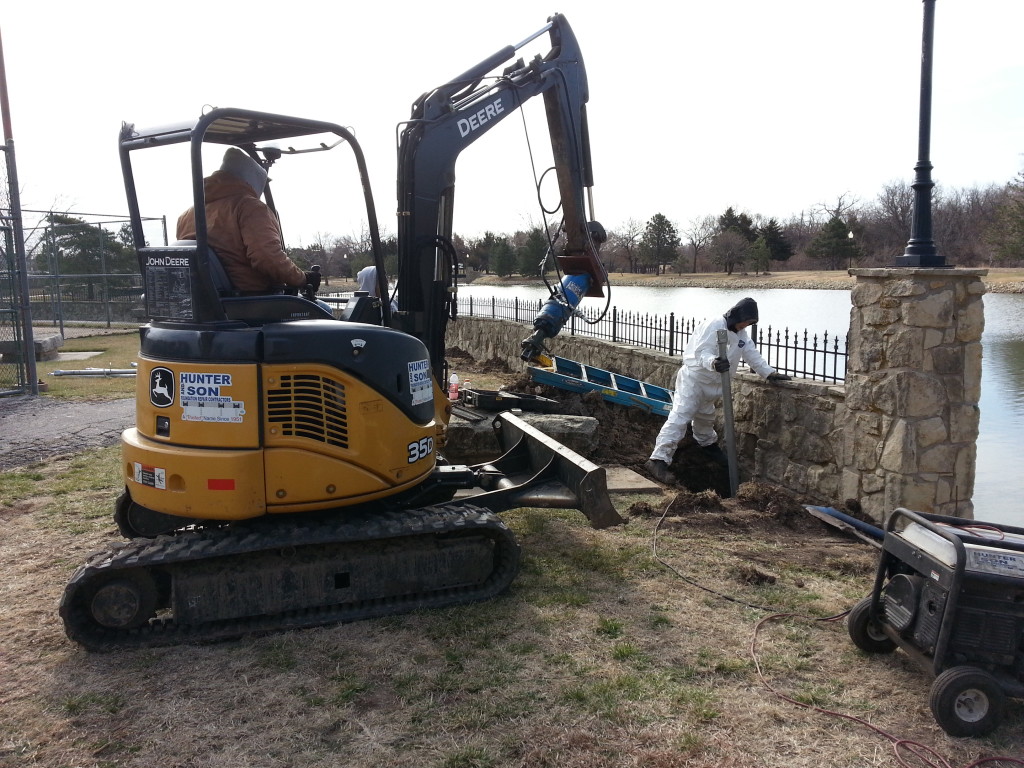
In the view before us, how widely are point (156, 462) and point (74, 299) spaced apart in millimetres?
24145

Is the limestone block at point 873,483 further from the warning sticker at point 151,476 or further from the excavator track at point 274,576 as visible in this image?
the warning sticker at point 151,476

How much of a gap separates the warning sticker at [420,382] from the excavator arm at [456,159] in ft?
2.41

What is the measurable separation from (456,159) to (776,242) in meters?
38.8

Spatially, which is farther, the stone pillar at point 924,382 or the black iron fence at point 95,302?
the black iron fence at point 95,302

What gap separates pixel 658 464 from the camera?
8141 millimetres

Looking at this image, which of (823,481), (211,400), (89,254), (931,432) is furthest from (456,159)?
(89,254)

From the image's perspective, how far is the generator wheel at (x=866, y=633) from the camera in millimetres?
3945

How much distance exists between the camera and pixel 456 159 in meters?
5.54

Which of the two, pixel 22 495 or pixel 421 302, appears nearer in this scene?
pixel 421 302

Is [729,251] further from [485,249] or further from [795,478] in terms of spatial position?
[795,478]

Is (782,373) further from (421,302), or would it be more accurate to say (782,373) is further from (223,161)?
(223,161)

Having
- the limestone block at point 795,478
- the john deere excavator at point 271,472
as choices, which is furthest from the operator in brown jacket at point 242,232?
the limestone block at point 795,478

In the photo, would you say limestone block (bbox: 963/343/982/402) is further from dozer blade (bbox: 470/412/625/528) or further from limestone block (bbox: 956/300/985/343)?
dozer blade (bbox: 470/412/625/528)

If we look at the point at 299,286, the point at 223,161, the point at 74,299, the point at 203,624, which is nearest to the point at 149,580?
the point at 203,624
